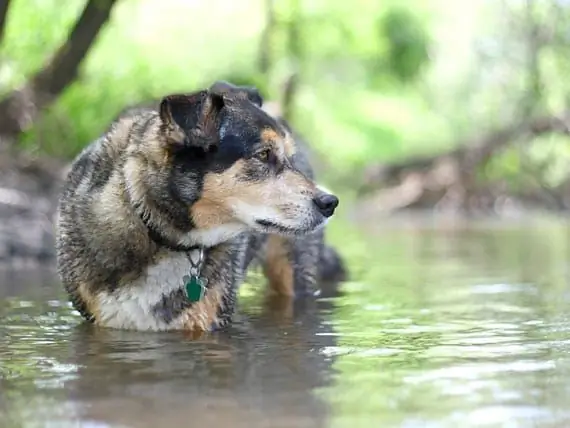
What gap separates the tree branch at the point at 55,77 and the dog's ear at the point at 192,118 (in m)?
5.06

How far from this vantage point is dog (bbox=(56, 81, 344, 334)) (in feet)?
20.0

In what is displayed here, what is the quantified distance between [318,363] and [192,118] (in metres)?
1.67

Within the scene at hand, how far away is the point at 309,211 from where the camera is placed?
618 cm

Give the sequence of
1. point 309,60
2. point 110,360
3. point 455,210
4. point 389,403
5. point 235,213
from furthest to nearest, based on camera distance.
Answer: point 309,60 → point 455,210 → point 235,213 → point 110,360 → point 389,403

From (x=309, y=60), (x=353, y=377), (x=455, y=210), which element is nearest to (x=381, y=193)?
(x=455, y=210)

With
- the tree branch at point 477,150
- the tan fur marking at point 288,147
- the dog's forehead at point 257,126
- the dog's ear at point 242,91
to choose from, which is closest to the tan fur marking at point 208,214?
the dog's forehead at point 257,126

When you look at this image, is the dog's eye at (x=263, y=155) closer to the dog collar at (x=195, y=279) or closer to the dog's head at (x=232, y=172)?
the dog's head at (x=232, y=172)

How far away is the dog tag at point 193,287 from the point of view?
640cm

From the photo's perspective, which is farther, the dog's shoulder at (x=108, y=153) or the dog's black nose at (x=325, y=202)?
the dog's shoulder at (x=108, y=153)

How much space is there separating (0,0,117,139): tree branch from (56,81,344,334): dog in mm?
4641

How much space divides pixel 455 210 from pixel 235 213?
63.0ft

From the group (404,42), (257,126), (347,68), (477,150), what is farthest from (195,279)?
(404,42)

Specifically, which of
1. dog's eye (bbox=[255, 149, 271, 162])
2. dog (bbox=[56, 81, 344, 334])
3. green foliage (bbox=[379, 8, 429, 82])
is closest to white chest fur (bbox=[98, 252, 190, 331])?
dog (bbox=[56, 81, 344, 334])

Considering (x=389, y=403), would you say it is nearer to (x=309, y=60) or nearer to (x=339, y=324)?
(x=339, y=324)
